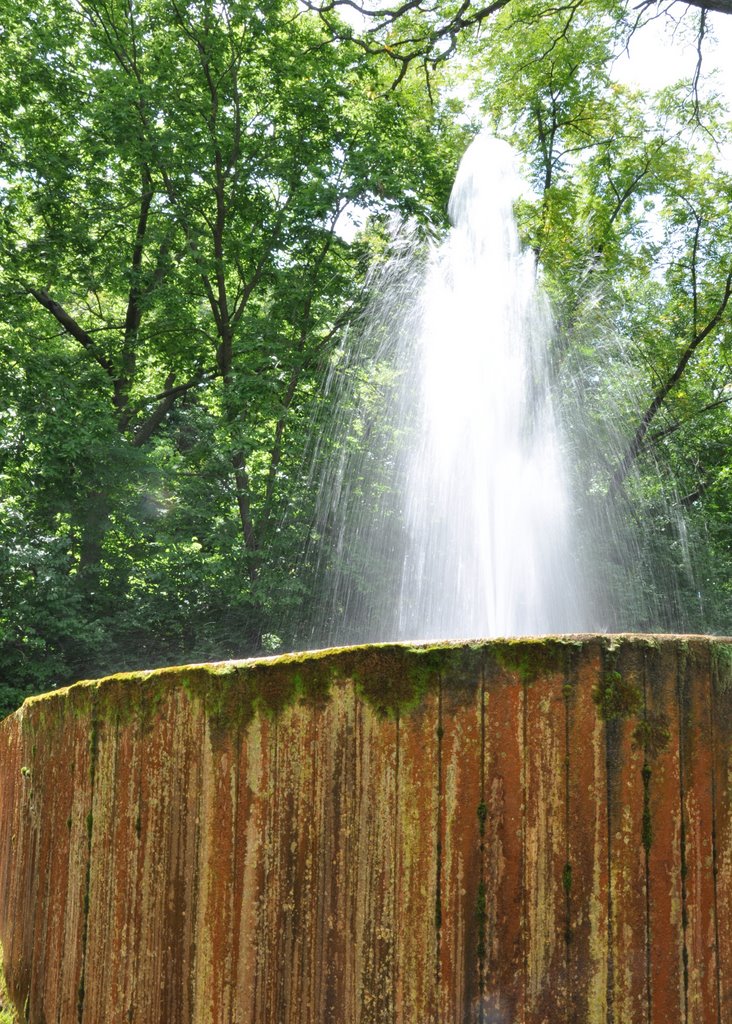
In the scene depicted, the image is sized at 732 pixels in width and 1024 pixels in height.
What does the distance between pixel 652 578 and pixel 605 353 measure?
3884 millimetres

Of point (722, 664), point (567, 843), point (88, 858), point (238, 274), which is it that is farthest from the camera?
point (238, 274)

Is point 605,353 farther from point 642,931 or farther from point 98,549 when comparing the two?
point 642,931

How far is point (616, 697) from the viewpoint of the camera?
1.81 metres

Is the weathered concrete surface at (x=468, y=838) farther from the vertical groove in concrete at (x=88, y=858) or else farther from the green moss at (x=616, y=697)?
the vertical groove in concrete at (x=88, y=858)

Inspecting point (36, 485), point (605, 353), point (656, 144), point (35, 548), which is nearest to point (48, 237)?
point (36, 485)

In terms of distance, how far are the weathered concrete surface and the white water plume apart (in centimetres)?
591

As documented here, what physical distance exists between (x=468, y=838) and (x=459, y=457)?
7650 millimetres

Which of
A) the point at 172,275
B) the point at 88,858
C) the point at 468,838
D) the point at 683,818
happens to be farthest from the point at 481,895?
the point at 172,275

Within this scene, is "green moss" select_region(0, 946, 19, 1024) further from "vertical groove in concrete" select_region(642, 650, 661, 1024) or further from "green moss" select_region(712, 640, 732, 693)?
"green moss" select_region(712, 640, 732, 693)

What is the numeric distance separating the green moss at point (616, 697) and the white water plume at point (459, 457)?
604 cm

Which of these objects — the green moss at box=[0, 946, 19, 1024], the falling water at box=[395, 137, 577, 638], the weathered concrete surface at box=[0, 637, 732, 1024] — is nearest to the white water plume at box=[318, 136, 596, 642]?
the falling water at box=[395, 137, 577, 638]

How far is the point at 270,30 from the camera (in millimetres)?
13383

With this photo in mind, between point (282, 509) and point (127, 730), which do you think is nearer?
point (127, 730)

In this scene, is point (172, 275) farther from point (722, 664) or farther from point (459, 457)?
point (722, 664)
